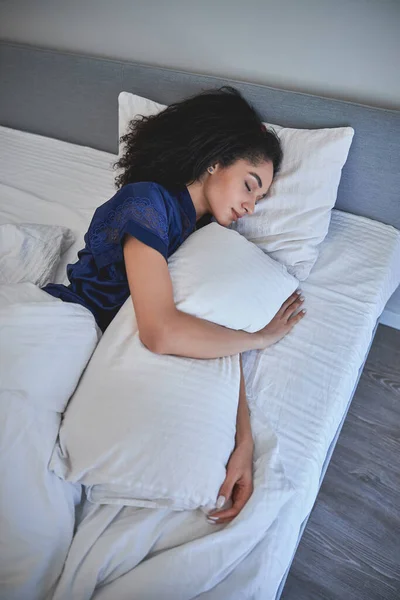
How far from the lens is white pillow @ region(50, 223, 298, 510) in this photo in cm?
83

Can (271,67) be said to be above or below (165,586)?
above

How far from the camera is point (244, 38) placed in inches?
61.1

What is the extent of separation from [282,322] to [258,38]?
0.98 metres

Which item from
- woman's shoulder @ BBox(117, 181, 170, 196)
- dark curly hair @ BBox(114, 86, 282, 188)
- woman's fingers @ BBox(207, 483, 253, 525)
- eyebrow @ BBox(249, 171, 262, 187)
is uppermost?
dark curly hair @ BBox(114, 86, 282, 188)

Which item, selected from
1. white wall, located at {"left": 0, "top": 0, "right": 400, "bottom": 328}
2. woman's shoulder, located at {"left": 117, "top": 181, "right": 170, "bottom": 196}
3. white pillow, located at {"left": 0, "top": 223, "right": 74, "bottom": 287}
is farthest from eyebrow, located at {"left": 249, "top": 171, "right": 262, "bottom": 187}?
white pillow, located at {"left": 0, "top": 223, "right": 74, "bottom": 287}

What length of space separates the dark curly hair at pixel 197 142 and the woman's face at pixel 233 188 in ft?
0.07

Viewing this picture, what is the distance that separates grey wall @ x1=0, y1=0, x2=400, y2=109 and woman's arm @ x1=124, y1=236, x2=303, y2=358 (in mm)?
922

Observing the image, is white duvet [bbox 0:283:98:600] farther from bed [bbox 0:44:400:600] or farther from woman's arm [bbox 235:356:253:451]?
woman's arm [bbox 235:356:253:451]

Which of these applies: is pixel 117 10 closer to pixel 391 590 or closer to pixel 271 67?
pixel 271 67

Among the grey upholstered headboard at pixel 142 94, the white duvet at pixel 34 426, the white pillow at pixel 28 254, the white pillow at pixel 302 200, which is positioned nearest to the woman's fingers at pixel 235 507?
the white duvet at pixel 34 426

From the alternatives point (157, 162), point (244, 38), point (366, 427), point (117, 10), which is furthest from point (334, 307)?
point (117, 10)

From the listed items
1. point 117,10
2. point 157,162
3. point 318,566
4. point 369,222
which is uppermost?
point 117,10

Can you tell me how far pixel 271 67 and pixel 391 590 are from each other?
160 centimetres

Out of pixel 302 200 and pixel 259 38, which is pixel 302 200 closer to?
pixel 302 200
